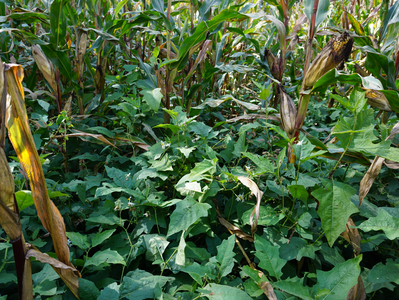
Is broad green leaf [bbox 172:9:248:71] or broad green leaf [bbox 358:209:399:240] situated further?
broad green leaf [bbox 172:9:248:71]

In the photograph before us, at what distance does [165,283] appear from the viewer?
1.00 meters

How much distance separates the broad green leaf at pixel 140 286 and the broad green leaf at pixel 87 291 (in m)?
0.09

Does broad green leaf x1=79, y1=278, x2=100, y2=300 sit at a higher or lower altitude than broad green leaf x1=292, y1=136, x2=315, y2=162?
lower

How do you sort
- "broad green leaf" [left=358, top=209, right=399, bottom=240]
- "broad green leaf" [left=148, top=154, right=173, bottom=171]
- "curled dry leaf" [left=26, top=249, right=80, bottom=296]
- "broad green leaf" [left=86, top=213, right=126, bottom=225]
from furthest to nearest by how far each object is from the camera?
"broad green leaf" [left=148, top=154, right=173, bottom=171] < "broad green leaf" [left=86, top=213, right=126, bottom=225] < "broad green leaf" [left=358, top=209, right=399, bottom=240] < "curled dry leaf" [left=26, top=249, right=80, bottom=296]

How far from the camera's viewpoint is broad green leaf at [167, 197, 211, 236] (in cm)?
104

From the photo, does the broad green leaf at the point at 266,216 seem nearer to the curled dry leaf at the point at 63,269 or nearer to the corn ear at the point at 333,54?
the curled dry leaf at the point at 63,269

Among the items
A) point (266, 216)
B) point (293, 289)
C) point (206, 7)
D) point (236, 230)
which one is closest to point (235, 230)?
point (236, 230)

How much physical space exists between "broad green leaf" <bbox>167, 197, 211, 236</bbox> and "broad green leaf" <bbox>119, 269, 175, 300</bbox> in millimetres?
173

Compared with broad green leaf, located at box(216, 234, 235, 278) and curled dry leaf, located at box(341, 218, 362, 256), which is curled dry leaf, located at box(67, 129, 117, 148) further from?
curled dry leaf, located at box(341, 218, 362, 256)

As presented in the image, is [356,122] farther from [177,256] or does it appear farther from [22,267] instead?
[22,267]

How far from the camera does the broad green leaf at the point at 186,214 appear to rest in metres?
1.04

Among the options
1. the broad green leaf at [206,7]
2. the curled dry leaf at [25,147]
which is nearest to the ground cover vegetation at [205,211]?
the curled dry leaf at [25,147]

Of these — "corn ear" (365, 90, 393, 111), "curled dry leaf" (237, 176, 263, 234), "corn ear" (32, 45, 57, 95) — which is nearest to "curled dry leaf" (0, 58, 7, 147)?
"curled dry leaf" (237, 176, 263, 234)

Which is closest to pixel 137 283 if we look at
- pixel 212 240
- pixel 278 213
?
pixel 212 240
